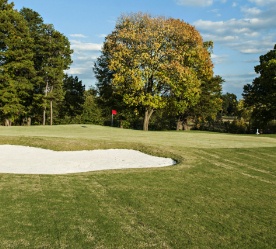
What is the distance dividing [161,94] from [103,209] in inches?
1154

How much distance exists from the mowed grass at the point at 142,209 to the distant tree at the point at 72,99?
49343 millimetres

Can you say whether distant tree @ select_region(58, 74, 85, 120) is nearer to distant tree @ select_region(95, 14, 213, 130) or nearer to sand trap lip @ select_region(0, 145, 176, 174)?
distant tree @ select_region(95, 14, 213, 130)

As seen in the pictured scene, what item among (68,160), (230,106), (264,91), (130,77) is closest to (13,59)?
(130,77)

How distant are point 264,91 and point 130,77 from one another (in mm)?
21226

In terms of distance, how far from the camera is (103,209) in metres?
6.55

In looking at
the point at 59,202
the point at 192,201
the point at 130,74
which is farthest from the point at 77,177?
the point at 130,74

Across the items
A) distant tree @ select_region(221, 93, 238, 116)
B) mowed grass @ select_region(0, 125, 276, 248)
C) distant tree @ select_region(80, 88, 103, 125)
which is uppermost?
distant tree @ select_region(221, 93, 238, 116)

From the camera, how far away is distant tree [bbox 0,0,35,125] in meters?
40.9

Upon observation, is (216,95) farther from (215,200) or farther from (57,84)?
(215,200)

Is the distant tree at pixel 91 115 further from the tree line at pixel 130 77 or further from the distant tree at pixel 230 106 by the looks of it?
the distant tree at pixel 230 106

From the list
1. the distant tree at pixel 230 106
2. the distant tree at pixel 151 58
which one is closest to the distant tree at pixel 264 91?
the distant tree at pixel 151 58

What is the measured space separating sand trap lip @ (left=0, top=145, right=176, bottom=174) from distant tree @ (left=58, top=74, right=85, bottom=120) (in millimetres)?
42130

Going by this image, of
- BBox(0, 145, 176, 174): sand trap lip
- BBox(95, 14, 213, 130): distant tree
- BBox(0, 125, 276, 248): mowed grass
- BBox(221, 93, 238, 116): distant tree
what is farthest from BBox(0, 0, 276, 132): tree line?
BBox(221, 93, 238, 116): distant tree

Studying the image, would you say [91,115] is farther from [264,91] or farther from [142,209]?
[142,209]
